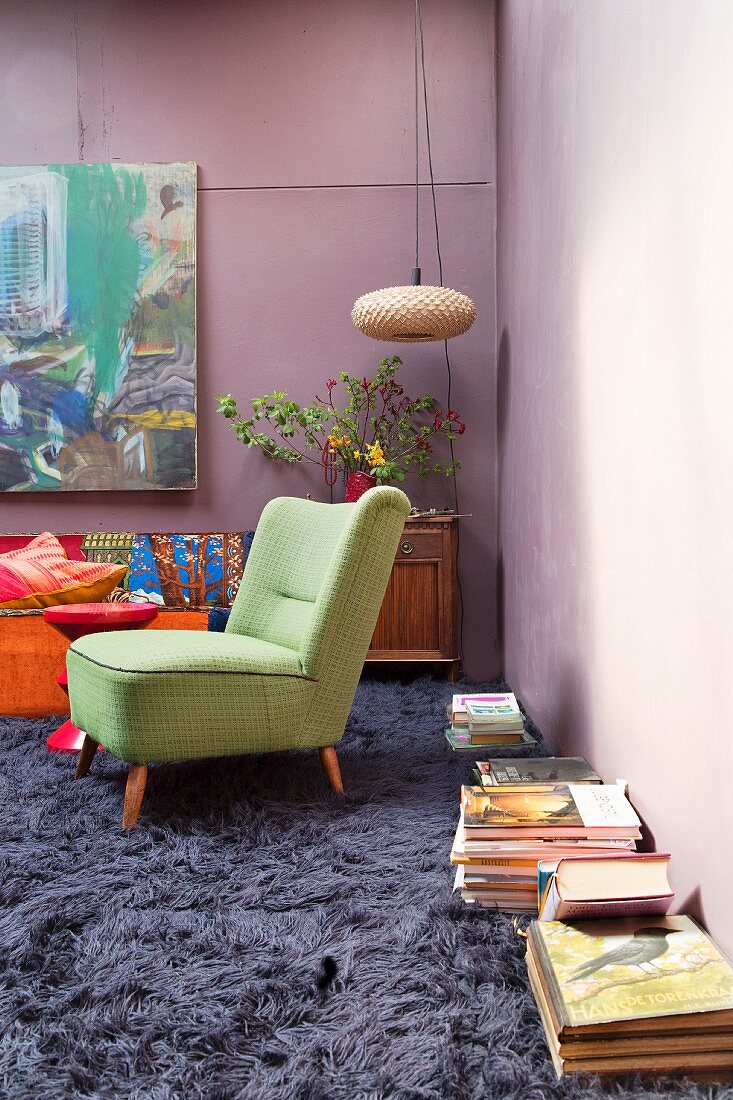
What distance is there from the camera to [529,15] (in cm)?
317

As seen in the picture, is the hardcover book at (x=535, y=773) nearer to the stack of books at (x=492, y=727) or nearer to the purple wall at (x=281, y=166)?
the stack of books at (x=492, y=727)

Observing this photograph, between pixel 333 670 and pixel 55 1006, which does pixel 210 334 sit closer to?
pixel 333 670

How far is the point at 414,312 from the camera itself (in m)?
3.61

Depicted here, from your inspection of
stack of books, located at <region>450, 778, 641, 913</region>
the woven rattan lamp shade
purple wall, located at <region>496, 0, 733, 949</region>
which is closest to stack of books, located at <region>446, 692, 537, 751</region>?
purple wall, located at <region>496, 0, 733, 949</region>

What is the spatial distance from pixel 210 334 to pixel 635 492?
3.05 m

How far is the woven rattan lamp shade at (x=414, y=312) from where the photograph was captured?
361 cm

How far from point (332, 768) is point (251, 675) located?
0.35 meters

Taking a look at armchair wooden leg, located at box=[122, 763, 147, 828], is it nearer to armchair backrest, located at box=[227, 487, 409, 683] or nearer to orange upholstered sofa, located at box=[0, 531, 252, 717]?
armchair backrest, located at box=[227, 487, 409, 683]

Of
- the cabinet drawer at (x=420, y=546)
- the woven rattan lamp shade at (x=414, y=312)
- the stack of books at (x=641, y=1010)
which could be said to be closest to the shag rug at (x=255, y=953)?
the stack of books at (x=641, y=1010)

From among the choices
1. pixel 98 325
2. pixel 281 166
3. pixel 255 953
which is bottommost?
pixel 255 953

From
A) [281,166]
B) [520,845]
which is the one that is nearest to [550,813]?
[520,845]

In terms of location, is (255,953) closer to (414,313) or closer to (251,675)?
(251,675)

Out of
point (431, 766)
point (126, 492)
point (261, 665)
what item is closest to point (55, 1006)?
point (261, 665)

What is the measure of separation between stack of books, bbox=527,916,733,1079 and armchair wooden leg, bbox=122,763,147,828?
113cm
